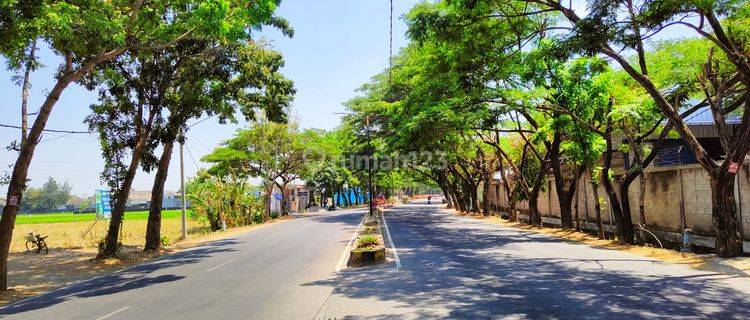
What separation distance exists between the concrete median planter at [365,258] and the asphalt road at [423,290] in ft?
1.82

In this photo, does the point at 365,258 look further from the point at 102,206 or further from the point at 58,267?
the point at 102,206

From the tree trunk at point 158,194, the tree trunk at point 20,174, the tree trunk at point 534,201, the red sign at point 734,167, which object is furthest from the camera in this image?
the tree trunk at point 534,201

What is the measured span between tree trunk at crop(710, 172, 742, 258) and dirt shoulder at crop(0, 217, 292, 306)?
16115 millimetres

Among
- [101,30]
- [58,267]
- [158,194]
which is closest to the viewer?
[101,30]

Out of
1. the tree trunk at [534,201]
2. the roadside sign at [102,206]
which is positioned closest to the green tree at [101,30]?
the roadside sign at [102,206]

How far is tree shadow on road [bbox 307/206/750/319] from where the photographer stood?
7465 millimetres

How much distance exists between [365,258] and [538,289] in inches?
220

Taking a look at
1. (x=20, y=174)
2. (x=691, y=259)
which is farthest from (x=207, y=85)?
(x=691, y=259)

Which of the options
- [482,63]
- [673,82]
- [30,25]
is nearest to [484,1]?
[482,63]

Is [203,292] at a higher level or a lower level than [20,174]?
lower

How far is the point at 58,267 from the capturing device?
→ 684 inches

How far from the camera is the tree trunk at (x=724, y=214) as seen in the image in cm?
1225

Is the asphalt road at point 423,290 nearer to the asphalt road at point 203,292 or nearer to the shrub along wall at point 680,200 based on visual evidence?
the asphalt road at point 203,292

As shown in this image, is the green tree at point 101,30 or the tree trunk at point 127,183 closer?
the green tree at point 101,30
